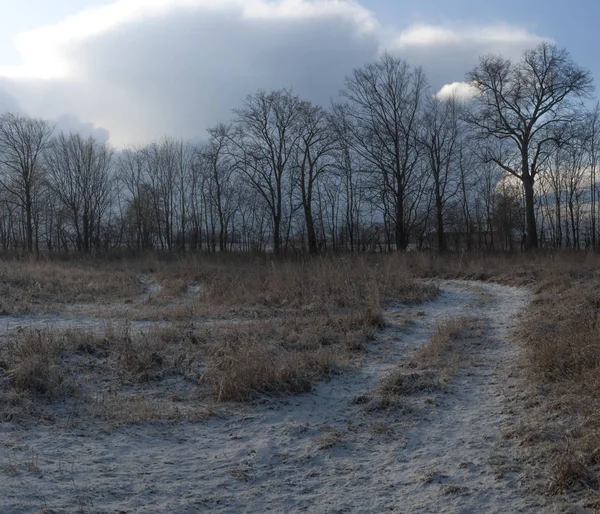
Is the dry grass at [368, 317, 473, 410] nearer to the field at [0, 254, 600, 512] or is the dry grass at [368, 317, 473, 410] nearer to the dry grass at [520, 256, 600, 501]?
the field at [0, 254, 600, 512]

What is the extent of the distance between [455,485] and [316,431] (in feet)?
5.01

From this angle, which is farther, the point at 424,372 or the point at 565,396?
the point at 424,372

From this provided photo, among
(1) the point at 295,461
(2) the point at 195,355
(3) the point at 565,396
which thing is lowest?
(1) the point at 295,461

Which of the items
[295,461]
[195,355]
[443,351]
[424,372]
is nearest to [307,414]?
[295,461]

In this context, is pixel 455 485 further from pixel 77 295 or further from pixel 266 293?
pixel 77 295

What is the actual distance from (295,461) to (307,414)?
1128 millimetres

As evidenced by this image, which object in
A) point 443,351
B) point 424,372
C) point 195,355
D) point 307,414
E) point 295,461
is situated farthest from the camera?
point 443,351

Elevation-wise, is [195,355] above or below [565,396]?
above

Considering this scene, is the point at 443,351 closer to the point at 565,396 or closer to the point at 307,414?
the point at 565,396

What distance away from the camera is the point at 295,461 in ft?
13.8

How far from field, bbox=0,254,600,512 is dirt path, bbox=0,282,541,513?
17mm

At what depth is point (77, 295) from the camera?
14.1 m

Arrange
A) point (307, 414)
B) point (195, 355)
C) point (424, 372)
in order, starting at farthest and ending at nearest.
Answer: point (195, 355) < point (424, 372) < point (307, 414)

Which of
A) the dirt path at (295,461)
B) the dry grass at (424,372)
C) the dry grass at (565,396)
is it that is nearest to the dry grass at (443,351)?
the dry grass at (424,372)
